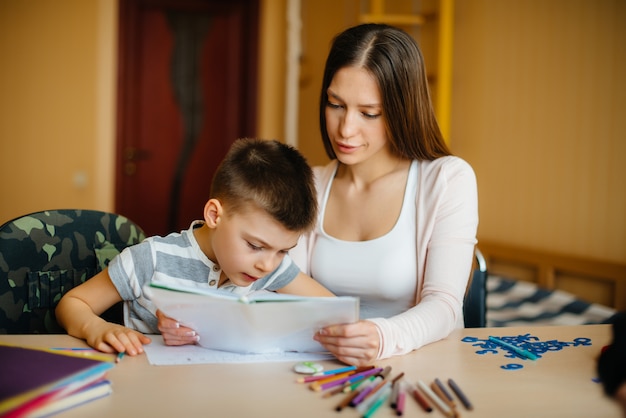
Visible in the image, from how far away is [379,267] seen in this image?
160 cm

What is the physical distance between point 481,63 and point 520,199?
744 millimetres

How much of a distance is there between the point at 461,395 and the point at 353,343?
0.67 ft

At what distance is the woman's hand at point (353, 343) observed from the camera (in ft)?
3.63

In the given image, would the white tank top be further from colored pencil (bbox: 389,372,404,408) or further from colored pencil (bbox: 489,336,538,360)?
colored pencil (bbox: 389,372,404,408)

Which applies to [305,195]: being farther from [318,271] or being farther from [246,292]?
[318,271]

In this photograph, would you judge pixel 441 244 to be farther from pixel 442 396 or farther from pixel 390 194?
pixel 442 396

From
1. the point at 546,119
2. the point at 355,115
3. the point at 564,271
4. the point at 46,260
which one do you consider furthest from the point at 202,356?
the point at 546,119

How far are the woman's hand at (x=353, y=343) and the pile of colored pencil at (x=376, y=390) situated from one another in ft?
0.07

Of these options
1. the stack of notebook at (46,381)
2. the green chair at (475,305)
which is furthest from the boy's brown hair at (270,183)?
the green chair at (475,305)

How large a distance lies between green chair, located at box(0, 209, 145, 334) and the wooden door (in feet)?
11.7

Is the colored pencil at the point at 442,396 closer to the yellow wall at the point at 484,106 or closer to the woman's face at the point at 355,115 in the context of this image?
the woman's face at the point at 355,115

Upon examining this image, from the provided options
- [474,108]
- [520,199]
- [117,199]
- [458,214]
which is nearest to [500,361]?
[458,214]

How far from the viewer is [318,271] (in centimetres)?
168

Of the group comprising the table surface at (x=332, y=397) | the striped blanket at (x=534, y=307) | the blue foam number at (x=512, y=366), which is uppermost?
the table surface at (x=332, y=397)
